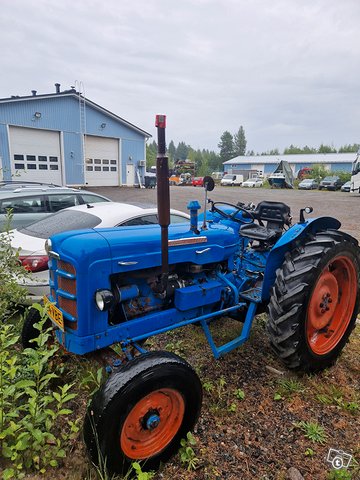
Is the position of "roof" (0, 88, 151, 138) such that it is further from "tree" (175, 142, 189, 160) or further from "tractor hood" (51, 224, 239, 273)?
"tree" (175, 142, 189, 160)

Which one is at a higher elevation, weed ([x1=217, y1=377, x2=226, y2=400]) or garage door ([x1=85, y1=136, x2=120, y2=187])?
garage door ([x1=85, y1=136, x2=120, y2=187])

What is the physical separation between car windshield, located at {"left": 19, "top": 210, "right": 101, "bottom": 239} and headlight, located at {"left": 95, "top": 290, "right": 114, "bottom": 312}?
→ 2007 mm

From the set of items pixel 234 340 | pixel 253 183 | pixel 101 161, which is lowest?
pixel 253 183

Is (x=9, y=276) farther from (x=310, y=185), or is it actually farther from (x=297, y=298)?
(x=310, y=185)

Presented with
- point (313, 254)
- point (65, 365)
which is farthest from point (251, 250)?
point (65, 365)

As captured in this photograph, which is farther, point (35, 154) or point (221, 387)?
point (35, 154)

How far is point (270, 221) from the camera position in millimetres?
3508

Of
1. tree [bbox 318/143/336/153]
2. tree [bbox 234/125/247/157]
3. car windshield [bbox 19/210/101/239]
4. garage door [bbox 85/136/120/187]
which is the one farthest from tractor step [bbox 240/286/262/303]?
tree [bbox 234/125/247/157]

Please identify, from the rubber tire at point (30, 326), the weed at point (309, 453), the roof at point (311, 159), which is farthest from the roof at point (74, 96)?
the roof at point (311, 159)

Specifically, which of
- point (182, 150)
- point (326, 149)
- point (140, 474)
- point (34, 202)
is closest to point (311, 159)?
point (326, 149)

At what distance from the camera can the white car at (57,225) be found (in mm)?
3711

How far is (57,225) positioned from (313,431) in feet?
11.2

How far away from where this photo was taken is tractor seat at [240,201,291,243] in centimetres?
329

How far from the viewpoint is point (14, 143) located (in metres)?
17.8
